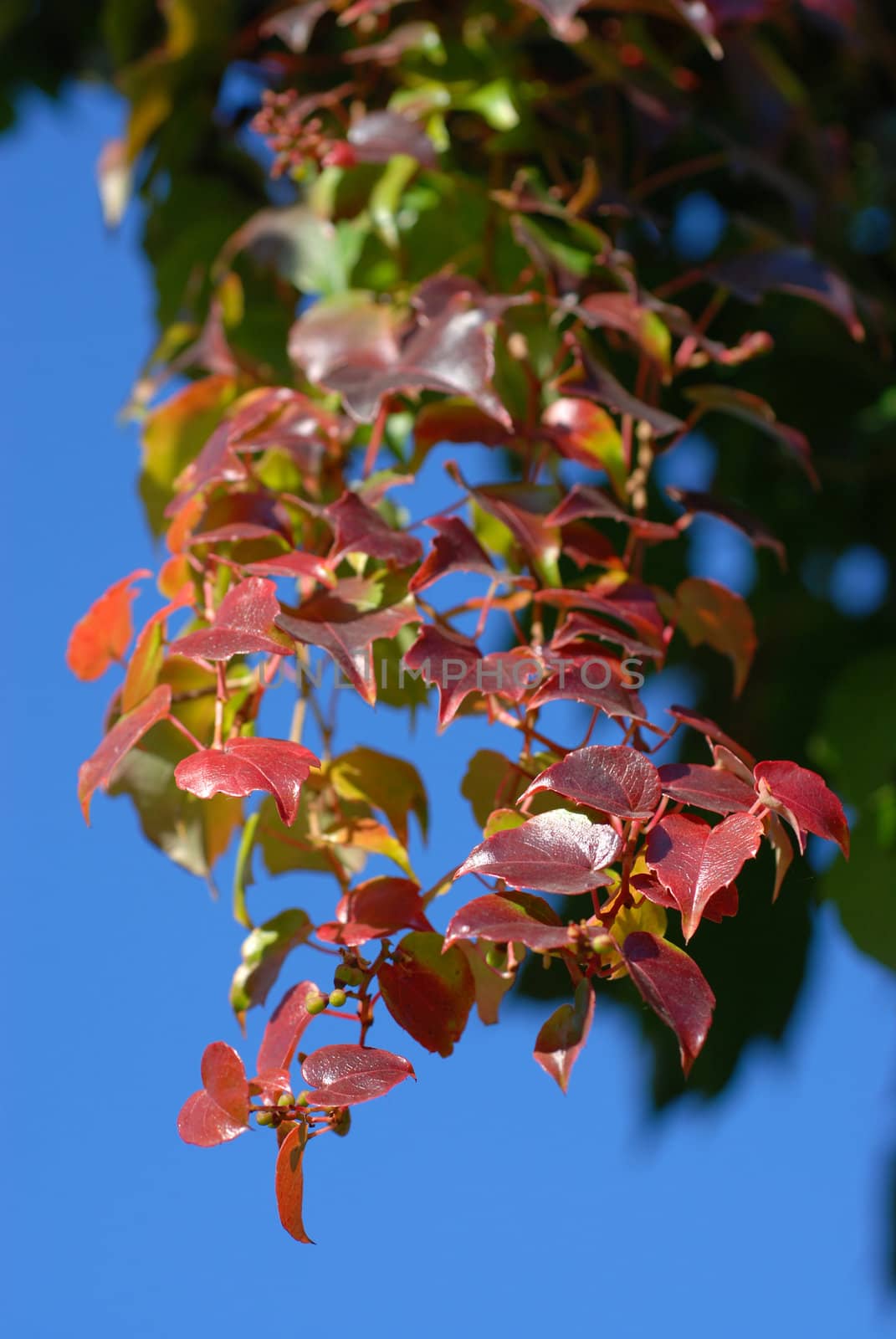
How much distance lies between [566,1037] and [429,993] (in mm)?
81

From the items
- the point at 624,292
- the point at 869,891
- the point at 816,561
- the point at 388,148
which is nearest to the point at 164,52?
the point at 388,148

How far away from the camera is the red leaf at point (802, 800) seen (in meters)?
0.49

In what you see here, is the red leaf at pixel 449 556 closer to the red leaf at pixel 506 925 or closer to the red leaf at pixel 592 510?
the red leaf at pixel 592 510

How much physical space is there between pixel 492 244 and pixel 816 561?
0.49 meters

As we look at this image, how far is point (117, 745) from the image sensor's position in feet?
1.91

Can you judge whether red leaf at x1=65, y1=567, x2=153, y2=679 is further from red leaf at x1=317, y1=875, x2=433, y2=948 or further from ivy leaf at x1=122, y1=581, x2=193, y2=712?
red leaf at x1=317, y1=875, x2=433, y2=948

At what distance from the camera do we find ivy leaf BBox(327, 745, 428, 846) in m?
0.67

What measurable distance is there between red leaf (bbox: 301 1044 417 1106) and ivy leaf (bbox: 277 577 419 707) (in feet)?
0.47

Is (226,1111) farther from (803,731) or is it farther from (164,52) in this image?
(164,52)

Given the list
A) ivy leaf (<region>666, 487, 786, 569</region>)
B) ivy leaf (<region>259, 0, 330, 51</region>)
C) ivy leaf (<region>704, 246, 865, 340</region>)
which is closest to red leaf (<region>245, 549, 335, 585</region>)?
ivy leaf (<region>666, 487, 786, 569</region>)

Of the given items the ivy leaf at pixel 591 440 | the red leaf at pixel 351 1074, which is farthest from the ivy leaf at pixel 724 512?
the red leaf at pixel 351 1074

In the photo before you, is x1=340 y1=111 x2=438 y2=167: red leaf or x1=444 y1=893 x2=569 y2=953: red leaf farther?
x1=340 y1=111 x2=438 y2=167: red leaf

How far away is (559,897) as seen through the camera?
1.12m

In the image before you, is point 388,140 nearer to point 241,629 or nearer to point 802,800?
point 241,629
